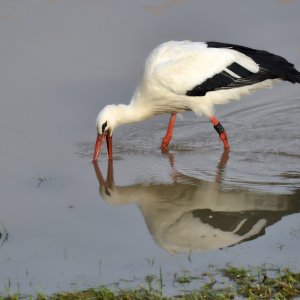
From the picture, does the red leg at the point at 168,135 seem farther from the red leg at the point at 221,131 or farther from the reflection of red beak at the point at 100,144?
the reflection of red beak at the point at 100,144

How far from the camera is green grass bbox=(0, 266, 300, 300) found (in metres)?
5.43

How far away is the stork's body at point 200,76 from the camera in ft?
30.2

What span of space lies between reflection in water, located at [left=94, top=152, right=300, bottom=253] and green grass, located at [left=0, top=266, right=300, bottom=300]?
1.93ft

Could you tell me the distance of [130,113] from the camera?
9.57m

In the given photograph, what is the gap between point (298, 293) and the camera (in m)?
5.41

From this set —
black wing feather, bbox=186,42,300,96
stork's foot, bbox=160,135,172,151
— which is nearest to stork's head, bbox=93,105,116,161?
stork's foot, bbox=160,135,172,151

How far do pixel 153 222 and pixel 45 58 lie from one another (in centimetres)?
471

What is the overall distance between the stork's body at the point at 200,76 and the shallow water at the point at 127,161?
308mm

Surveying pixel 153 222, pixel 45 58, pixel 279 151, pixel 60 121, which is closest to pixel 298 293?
pixel 153 222

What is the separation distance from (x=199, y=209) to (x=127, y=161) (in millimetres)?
1722

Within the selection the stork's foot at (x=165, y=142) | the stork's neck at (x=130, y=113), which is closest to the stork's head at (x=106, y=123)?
the stork's neck at (x=130, y=113)

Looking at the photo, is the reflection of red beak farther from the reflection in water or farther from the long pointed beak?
the reflection in water

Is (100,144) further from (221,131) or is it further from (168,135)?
(221,131)

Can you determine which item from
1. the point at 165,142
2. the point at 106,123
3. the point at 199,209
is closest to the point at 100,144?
the point at 106,123
